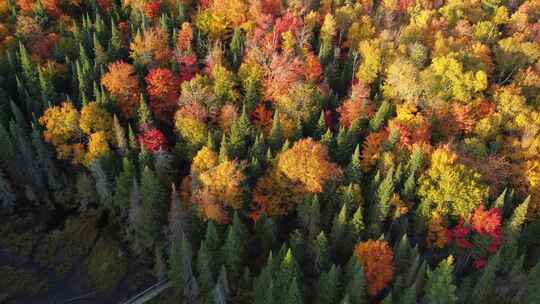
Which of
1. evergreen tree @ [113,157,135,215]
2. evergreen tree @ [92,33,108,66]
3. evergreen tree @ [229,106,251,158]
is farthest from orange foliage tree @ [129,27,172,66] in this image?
evergreen tree @ [113,157,135,215]

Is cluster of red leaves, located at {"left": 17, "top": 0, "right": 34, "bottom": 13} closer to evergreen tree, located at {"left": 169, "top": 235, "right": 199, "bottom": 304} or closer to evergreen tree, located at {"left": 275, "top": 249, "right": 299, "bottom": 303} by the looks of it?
evergreen tree, located at {"left": 169, "top": 235, "right": 199, "bottom": 304}

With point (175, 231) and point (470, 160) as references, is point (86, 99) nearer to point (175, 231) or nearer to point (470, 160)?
point (175, 231)

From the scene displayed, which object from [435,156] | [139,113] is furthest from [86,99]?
[435,156]

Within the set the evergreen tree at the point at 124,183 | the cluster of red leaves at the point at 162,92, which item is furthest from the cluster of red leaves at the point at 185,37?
the evergreen tree at the point at 124,183

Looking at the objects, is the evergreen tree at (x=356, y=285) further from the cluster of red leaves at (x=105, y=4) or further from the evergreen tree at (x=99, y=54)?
the cluster of red leaves at (x=105, y=4)

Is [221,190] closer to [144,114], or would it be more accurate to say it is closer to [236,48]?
[144,114]
